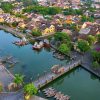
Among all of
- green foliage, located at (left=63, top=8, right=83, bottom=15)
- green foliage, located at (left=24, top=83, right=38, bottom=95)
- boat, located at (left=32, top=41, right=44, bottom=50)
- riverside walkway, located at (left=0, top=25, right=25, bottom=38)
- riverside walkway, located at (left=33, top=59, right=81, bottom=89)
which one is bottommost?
riverside walkway, located at (left=33, top=59, right=81, bottom=89)

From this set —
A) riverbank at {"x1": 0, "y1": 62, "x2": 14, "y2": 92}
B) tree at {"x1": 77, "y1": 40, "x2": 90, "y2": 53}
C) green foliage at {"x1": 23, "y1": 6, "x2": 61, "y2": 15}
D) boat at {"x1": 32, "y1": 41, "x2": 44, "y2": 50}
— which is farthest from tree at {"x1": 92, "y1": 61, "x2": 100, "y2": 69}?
green foliage at {"x1": 23, "y1": 6, "x2": 61, "y2": 15}

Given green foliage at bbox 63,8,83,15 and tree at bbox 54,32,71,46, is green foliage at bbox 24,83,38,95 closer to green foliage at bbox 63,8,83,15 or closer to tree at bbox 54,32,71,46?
tree at bbox 54,32,71,46

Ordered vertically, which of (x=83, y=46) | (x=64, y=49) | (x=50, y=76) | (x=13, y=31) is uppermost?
(x=83, y=46)

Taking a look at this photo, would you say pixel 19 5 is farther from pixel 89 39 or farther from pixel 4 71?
pixel 4 71

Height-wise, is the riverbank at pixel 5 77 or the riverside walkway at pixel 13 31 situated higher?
the riverside walkway at pixel 13 31

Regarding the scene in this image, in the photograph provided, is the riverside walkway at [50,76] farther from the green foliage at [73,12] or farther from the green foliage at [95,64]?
the green foliage at [73,12]

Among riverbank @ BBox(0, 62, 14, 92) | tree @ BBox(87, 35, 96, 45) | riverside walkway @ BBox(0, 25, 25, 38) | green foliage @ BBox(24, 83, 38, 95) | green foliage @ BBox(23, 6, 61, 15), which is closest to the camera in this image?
green foliage @ BBox(24, 83, 38, 95)

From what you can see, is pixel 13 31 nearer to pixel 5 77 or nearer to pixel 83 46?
pixel 83 46

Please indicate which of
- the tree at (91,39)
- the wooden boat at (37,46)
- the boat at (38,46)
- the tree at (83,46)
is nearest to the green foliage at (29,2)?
the boat at (38,46)

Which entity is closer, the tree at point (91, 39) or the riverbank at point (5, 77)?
the riverbank at point (5, 77)

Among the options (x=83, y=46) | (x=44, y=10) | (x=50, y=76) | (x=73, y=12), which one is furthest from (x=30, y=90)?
(x=44, y=10)
